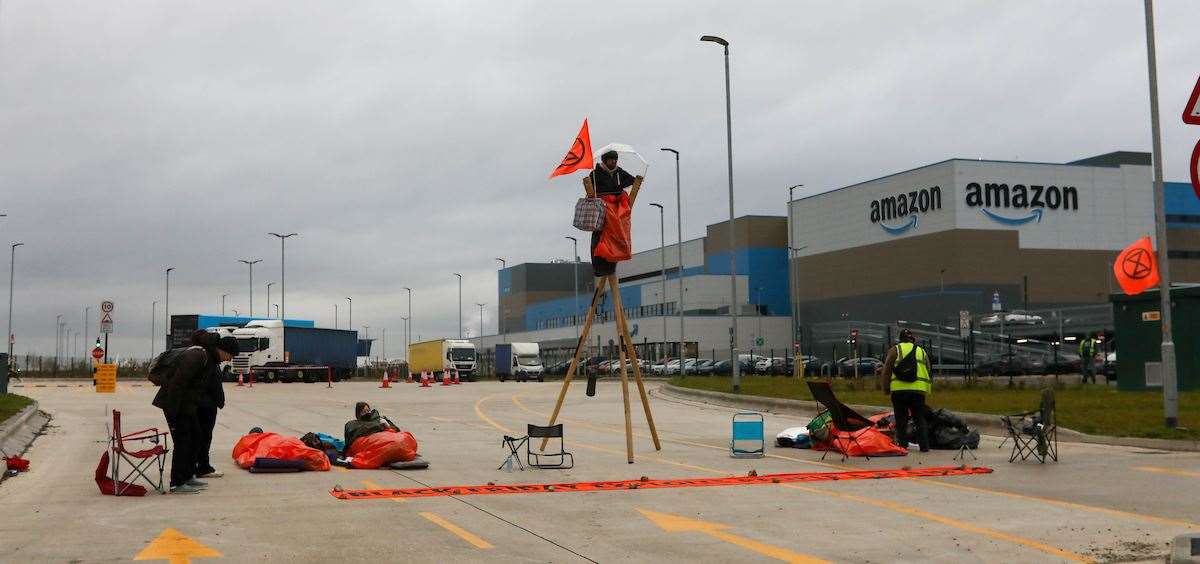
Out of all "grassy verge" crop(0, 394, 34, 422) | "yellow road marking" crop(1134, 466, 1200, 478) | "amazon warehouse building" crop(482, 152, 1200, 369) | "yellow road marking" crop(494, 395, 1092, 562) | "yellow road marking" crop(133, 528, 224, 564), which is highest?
"amazon warehouse building" crop(482, 152, 1200, 369)

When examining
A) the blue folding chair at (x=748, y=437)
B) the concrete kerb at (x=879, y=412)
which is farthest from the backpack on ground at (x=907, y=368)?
the concrete kerb at (x=879, y=412)

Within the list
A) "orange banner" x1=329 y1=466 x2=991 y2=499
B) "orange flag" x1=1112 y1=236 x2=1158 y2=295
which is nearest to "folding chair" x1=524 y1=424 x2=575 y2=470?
"orange banner" x1=329 y1=466 x2=991 y2=499

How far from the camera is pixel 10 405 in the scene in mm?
22781

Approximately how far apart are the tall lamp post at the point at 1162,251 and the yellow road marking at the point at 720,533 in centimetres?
1139

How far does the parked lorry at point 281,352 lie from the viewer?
62781 millimetres

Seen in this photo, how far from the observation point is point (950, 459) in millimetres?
15336

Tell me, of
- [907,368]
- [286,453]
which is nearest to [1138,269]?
[907,368]

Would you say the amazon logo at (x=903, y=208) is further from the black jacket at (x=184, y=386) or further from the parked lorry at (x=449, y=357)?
the black jacket at (x=184, y=386)

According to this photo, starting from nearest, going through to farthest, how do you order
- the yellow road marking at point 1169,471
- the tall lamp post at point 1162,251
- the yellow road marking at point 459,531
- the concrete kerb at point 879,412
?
the yellow road marking at point 459,531, the yellow road marking at point 1169,471, the concrete kerb at point 879,412, the tall lamp post at point 1162,251

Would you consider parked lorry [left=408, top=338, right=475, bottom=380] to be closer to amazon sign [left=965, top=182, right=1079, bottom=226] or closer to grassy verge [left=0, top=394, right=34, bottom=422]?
amazon sign [left=965, top=182, right=1079, bottom=226]

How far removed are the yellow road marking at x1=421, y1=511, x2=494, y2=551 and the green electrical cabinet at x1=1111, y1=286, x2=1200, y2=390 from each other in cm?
2243

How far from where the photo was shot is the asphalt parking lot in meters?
8.25

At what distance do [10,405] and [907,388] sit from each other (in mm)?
17622

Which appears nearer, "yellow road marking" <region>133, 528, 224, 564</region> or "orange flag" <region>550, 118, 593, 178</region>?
"yellow road marking" <region>133, 528, 224, 564</region>
